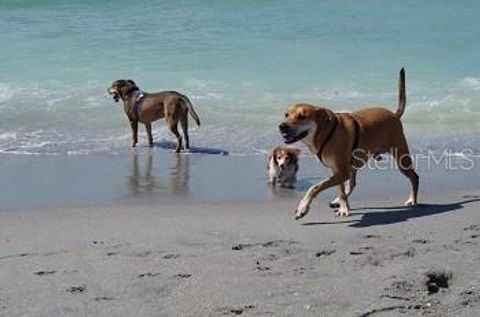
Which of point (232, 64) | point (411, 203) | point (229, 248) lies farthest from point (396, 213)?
point (232, 64)

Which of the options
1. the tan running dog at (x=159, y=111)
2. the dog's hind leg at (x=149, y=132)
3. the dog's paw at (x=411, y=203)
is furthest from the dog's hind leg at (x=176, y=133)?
the dog's paw at (x=411, y=203)

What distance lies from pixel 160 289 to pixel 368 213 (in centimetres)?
270

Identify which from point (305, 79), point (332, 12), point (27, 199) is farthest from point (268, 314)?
point (332, 12)

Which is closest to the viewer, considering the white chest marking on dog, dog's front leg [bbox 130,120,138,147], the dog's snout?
the dog's snout

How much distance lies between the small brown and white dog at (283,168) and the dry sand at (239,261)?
892 mm

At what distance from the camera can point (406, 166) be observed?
808cm

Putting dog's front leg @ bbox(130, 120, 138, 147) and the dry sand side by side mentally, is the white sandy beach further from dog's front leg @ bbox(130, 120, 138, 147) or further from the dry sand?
dog's front leg @ bbox(130, 120, 138, 147)

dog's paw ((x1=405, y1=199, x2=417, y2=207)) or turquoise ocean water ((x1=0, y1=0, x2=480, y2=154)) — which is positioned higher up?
turquoise ocean water ((x1=0, y1=0, x2=480, y2=154))

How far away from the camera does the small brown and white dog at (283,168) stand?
8805 mm

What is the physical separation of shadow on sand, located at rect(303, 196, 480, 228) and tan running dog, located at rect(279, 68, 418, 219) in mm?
156

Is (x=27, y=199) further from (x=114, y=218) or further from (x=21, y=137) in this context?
(x=21, y=137)

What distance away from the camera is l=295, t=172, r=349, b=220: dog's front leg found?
23.7ft

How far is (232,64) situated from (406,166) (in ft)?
32.0

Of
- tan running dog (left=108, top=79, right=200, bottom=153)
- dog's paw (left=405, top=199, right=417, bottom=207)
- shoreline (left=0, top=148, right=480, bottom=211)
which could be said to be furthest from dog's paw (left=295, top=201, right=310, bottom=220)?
Result: tan running dog (left=108, top=79, right=200, bottom=153)
